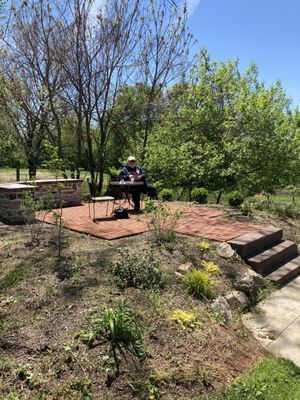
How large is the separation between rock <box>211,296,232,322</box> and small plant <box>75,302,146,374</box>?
1119 mm

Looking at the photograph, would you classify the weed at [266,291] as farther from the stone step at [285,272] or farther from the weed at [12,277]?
the weed at [12,277]

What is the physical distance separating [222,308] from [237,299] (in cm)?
57

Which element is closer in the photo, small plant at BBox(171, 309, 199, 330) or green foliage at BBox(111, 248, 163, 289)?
small plant at BBox(171, 309, 199, 330)

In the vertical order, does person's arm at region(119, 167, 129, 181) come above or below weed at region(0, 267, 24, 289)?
above

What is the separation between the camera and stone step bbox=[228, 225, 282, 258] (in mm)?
5566

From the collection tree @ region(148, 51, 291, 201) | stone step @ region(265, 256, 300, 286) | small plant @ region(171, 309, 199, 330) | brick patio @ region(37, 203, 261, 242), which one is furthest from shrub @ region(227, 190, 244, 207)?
small plant @ region(171, 309, 199, 330)

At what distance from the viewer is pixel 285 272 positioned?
5668mm

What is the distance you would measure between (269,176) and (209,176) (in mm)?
1676

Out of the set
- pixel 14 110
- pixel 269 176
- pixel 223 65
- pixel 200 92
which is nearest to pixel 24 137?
pixel 14 110

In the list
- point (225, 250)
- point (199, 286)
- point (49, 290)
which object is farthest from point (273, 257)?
point (49, 290)

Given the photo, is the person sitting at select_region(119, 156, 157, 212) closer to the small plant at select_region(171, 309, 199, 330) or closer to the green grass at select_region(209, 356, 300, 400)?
the small plant at select_region(171, 309, 199, 330)

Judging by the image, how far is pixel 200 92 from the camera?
1192 cm

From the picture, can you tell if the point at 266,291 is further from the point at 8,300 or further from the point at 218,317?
the point at 8,300

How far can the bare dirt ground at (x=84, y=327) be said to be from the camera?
2.55m
